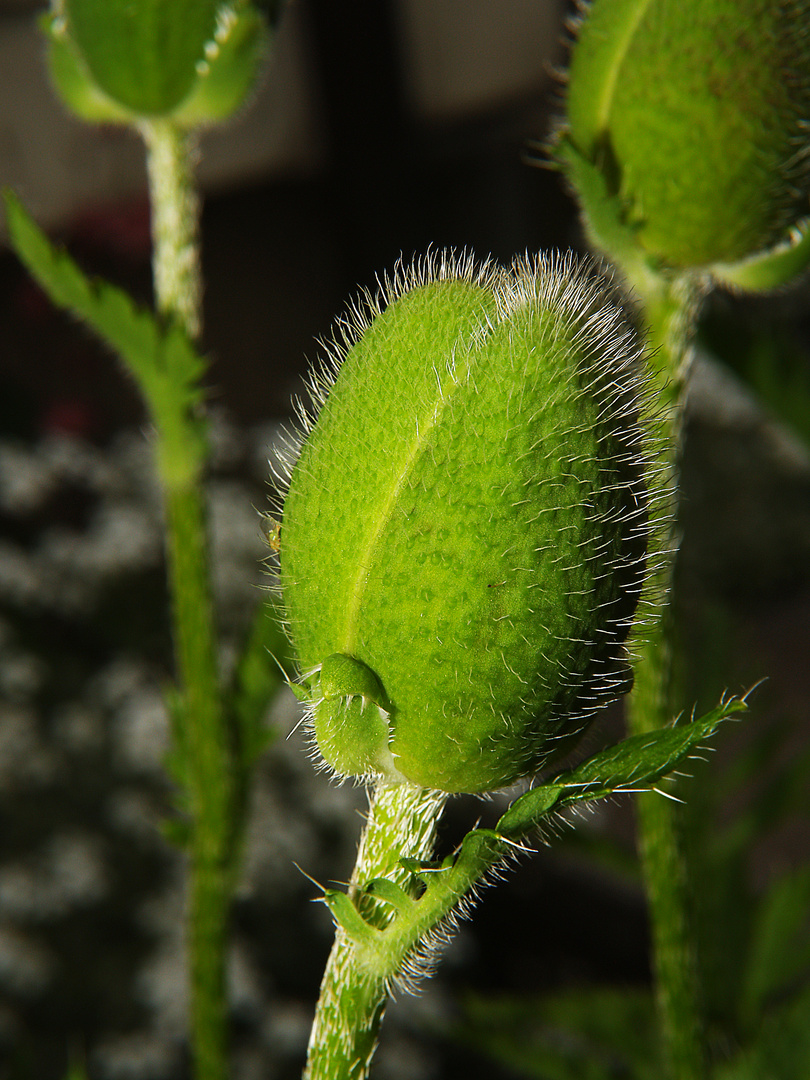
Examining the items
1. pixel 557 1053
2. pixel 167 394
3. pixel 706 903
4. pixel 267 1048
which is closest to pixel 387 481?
pixel 167 394

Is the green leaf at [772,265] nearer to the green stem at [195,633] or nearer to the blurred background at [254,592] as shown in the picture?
the green stem at [195,633]

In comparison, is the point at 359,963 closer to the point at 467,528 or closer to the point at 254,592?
the point at 467,528

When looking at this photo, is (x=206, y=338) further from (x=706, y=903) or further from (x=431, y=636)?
(x=431, y=636)

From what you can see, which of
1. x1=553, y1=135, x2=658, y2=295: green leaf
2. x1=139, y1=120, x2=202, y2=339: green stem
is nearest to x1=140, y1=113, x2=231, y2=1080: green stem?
x1=139, y1=120, x2=202, y2=339: green stem

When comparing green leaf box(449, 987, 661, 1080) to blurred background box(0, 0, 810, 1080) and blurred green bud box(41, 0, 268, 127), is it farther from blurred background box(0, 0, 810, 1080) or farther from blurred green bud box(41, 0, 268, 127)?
blurred green bud box(41, 0, 268, 127)

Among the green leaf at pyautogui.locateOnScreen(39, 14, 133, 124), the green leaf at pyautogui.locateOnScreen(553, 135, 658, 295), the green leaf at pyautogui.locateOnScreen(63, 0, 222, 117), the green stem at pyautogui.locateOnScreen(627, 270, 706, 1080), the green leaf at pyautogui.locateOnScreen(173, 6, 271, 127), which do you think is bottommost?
the green stem at pyautogui.locateOnScreen(627, 270, 706, 1080)

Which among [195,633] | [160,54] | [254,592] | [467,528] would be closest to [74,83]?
[160,54]

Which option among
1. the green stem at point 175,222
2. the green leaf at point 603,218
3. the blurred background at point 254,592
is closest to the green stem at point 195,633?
the green stem at point 175,222
